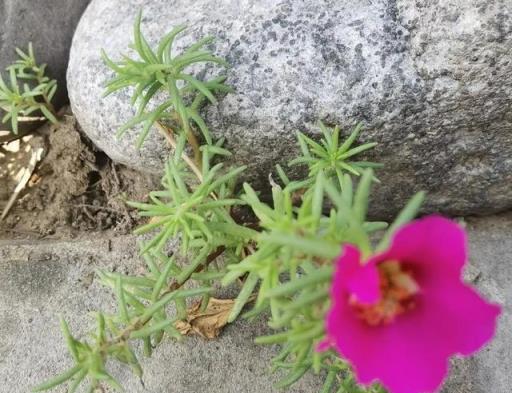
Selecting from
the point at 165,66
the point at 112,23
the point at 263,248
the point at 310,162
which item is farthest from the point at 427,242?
the point at 112,23

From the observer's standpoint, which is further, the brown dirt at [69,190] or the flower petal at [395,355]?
the brown dirt at [69,190]

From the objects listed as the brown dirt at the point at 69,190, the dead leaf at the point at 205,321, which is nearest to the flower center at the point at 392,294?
the dead leaf at the point at 205,321

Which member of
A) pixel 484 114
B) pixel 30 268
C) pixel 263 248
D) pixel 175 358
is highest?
pixel 263 248

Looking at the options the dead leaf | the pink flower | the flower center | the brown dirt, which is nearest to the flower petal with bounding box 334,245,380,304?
the pink flower

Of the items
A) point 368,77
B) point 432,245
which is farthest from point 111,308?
point 432,245

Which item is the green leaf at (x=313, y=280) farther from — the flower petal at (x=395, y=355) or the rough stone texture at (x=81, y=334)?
the rough stone texture at (x=81, y=334)

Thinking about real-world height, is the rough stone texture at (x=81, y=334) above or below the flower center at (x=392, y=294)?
below

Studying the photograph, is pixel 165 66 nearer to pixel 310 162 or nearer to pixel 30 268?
pixel 310 162

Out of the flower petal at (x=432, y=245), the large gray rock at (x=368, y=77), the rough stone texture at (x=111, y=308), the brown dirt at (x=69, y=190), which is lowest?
the rough stone texture at (x=111, y=308)
